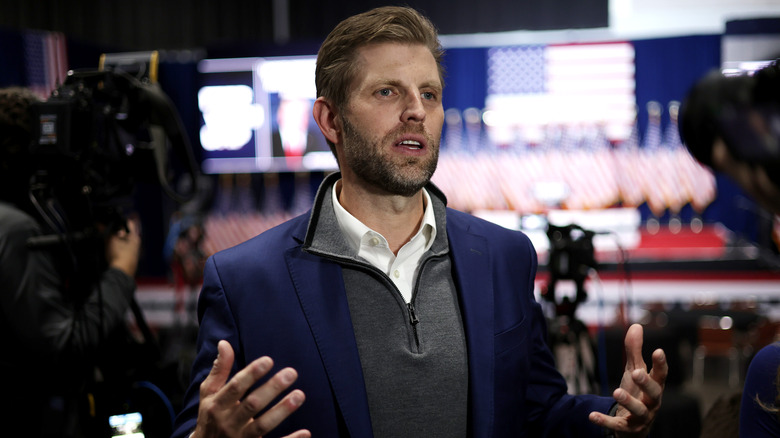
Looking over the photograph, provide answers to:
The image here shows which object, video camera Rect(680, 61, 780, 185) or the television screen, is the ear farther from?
the television screen

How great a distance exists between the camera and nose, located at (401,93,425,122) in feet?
4.61

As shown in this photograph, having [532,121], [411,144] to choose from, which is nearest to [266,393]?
[411,144]

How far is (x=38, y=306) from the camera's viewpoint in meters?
1.84

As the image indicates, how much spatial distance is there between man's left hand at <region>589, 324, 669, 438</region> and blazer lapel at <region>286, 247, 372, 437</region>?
0.43m

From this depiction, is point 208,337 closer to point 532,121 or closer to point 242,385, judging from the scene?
point 242,385

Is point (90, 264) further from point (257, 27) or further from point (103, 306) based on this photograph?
point (257, 27)

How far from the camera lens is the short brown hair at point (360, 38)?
4.73 ft

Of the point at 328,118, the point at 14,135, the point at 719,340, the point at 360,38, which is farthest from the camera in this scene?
the point at 719,340

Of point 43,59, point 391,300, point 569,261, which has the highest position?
point 43,59

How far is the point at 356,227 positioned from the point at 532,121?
578 cm

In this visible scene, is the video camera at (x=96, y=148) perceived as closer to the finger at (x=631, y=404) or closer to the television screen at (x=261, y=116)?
the finger at (x=631, y=404)

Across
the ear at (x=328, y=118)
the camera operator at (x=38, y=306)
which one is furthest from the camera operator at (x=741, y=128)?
the camera operator at (x=38, y=306)

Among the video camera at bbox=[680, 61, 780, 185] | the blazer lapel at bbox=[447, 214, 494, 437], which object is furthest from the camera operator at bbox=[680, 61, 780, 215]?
the blazer lapel at bbox=[447, 214, 494, 437]

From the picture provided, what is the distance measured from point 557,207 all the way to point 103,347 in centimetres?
563
